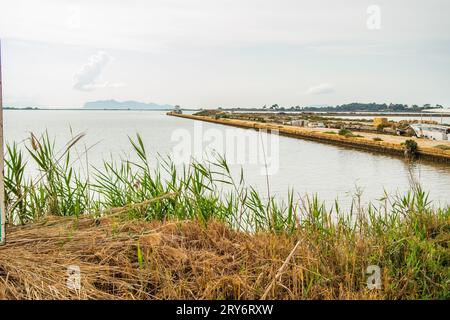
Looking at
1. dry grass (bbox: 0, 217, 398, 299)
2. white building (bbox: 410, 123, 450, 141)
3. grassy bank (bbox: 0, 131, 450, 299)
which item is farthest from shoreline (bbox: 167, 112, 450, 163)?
dry grass (bbox: 0, 217, 398, 299)

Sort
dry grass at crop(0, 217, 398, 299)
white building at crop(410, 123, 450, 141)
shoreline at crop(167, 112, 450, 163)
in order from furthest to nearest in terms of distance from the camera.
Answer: white building at crop(410, 123, 450, 141) < shoreline at crop(167, 112, 450, 163) < dry grass at crop(0, 217, 398, 299)

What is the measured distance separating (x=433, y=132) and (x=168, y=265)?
18.1 metres

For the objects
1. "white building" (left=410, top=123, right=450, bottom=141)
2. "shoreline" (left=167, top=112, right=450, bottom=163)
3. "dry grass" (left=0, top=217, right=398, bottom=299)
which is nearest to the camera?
"dry grass" (left=0, top=217, right=398, bottom=299)

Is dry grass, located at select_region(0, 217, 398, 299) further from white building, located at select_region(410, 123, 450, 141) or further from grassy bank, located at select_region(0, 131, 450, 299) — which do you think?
white building, located at select_region(410, 123, 450, 141)

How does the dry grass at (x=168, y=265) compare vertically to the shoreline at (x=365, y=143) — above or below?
above

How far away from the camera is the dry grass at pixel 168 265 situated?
1911mm

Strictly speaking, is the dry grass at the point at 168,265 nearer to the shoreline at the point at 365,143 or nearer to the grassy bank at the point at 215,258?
the grassy bank at the point at 215,258

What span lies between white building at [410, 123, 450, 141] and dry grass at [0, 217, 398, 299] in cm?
1717

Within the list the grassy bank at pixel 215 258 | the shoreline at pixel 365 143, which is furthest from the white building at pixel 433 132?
the grassy bank at pixel 215 258

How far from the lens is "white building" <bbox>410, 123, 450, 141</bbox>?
17906 mm

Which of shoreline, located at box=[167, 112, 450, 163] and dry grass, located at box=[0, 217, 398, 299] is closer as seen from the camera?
dry grass, located at box=[0, 217, 398, 299]

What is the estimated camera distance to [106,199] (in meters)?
3.48

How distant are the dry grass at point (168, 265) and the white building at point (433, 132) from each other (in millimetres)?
17169

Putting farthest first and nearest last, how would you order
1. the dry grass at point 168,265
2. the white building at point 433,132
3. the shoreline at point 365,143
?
the white building at point 433,132 → the shoreline at point 365,143 → the dry grass at point 168,265
